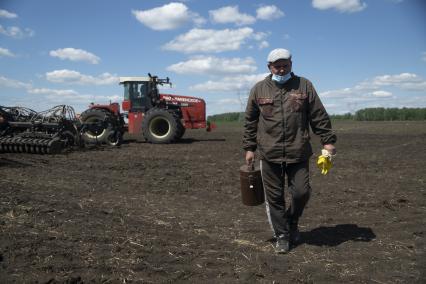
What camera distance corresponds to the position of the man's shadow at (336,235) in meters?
4.82

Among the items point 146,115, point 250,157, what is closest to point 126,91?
point 146,115

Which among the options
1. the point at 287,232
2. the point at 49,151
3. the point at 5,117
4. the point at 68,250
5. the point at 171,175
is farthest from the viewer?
the point at 5,117

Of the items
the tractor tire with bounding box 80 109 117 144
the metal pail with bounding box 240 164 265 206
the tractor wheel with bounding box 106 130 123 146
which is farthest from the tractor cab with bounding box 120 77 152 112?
the metal pail with bounding box 240 164 265 206

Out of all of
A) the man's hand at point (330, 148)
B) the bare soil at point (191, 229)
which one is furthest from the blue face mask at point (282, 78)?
the bare soil at point (191, 229)

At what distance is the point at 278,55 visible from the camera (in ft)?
14.2

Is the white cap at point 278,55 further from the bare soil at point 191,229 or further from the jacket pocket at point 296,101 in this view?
the bare soil at point 191,229

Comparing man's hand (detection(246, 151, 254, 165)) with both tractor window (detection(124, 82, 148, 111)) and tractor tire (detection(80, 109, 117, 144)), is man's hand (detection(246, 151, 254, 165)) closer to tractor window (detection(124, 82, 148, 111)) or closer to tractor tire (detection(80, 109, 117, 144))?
tractor tire (detection(80, 109, 117, 144))

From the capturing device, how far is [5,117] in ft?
44.2

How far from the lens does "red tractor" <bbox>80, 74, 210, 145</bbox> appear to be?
15289mm

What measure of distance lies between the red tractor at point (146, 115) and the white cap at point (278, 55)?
11.5m

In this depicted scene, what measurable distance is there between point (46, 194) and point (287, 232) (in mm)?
3833

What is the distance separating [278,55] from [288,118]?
61 centimetres

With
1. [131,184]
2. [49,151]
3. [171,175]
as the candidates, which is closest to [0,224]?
[131,184]

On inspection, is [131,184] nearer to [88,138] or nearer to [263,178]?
[263,178]
